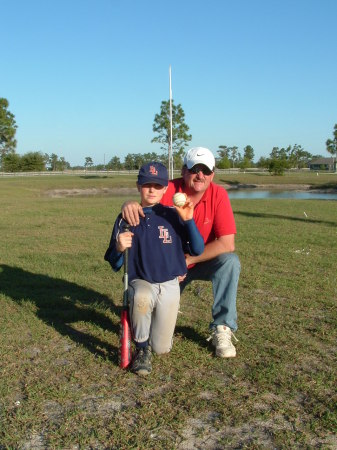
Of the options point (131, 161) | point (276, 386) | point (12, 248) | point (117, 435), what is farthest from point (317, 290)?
point (131, 161)

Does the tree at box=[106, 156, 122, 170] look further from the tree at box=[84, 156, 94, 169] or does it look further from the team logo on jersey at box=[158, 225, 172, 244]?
the team logo on jersey at box=[158, 225, 172, 244]

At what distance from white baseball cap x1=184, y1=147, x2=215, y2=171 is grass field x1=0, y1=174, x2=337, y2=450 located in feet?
4.90

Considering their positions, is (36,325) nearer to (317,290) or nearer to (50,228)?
(317,290)

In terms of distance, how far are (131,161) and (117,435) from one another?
84.6 meters

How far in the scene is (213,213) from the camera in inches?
169

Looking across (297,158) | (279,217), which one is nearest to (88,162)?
(297,158)

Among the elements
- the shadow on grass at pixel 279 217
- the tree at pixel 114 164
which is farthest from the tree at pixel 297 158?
the shadow on grass at pixel 279 217

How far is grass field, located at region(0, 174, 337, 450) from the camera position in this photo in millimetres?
2730

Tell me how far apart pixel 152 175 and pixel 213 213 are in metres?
0.84

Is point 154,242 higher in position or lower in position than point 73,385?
higher

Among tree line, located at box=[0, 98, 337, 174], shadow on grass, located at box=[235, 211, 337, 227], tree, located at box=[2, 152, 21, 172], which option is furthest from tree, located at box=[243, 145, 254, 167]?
shadow on grass, located at box=[235, 211, 337, 227]

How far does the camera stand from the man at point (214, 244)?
4.03 metres

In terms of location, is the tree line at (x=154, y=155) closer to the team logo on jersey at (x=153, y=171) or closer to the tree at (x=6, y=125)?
the tree at (x=6, y=125)

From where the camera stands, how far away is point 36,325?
14.8 feet
